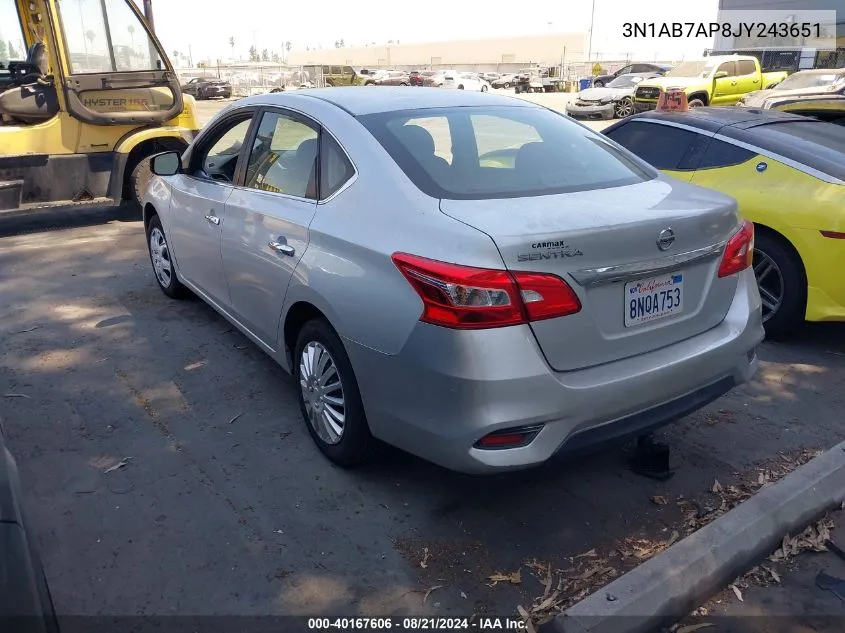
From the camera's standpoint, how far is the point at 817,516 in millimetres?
3123

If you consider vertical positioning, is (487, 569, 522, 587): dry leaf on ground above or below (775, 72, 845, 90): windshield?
below

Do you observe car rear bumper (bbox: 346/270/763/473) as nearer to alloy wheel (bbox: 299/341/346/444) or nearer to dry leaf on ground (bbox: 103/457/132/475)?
alloy wheel (bbox: 299/341/346/444)

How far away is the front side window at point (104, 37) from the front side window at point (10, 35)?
3.26 ft

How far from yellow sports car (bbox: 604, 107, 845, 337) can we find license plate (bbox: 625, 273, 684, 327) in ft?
7.15

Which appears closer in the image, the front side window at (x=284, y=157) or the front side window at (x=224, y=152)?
the front side window at (x=284, y=157)

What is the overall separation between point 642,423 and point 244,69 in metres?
54.1

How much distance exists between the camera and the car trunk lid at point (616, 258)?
2623 millimetres

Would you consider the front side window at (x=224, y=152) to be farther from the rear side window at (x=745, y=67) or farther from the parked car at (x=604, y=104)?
the rear side window at (x=745, y=67)

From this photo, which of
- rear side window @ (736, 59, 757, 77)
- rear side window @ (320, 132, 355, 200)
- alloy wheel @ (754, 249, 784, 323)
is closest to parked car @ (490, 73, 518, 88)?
rear side window @ (736, 59, 757, 77)

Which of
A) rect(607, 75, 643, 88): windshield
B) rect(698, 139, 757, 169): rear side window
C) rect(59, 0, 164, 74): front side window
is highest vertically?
rect(59, 0, 164, 74): front side window

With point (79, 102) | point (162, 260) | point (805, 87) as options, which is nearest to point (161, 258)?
point (162, 260)

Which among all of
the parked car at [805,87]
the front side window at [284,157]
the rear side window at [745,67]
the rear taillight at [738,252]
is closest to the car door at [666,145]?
the rear taillight at [738,252]

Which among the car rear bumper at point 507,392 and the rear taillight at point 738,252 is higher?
the rear taillight at point 738,252

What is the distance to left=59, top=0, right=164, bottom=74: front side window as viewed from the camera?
7.92m
